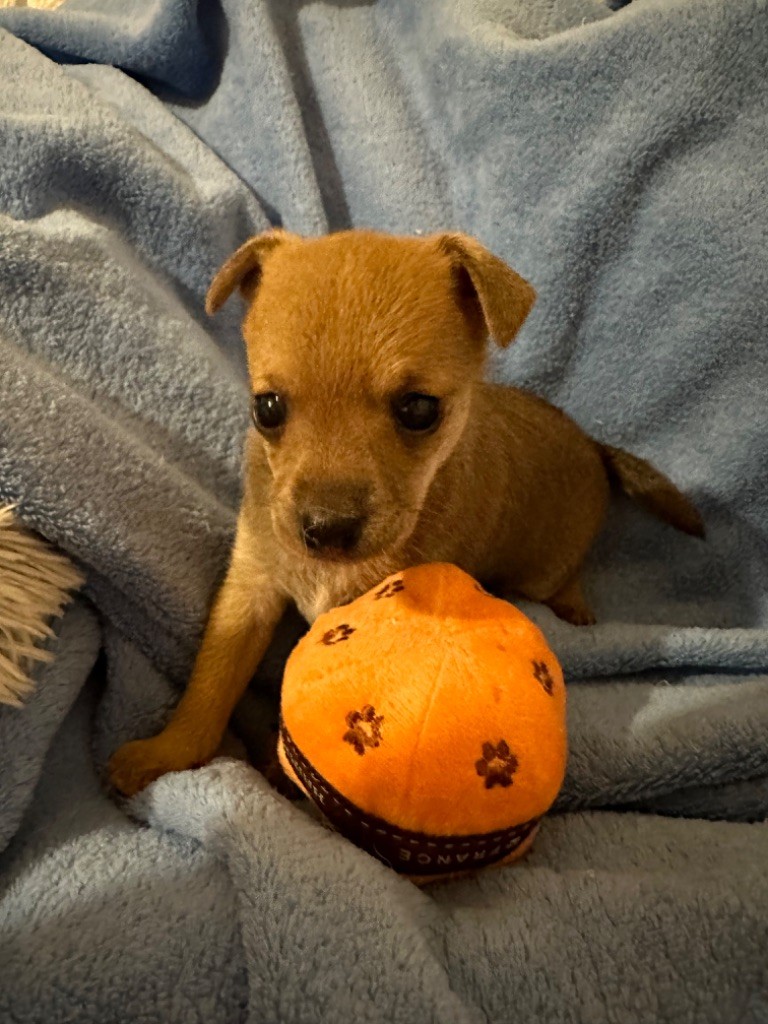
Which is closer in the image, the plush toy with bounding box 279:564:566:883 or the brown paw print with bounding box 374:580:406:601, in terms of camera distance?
the plush toy with bounding box 279:564:566:883

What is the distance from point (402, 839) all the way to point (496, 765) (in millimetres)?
234

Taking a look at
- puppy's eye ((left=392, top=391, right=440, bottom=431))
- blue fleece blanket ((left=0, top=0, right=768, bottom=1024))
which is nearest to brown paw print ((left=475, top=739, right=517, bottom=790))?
blue fleece blanket ((left=0, top=0, right=768, bottom=1024))

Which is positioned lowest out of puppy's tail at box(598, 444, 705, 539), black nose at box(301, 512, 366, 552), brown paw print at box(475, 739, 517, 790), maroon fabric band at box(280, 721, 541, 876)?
maroon fabric band at box(280, 721, 541, 876)

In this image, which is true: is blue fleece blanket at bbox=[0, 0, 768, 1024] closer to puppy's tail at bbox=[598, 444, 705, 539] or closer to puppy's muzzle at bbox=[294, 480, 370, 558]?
puppy's tail at bbox=[598, 444, 705, 539]

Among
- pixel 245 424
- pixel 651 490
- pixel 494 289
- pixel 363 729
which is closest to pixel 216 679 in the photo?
pixel 363 729

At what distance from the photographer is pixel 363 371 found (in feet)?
4.84

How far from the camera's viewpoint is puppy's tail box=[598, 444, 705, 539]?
96.5 inches

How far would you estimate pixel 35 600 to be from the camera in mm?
1663

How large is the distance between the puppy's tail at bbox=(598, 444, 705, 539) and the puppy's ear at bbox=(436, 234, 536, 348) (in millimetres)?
1025

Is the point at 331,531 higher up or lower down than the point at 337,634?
higher up

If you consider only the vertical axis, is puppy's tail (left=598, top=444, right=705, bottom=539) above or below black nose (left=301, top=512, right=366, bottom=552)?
below

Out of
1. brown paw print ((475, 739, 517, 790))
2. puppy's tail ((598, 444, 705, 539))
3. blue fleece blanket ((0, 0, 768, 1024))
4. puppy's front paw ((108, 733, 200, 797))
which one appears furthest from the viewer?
puppy's tail ((598, 444, 705, 539))

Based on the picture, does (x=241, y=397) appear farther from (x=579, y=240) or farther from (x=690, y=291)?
(x=690, y=291)

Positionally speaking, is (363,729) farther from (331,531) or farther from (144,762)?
(144,762)
